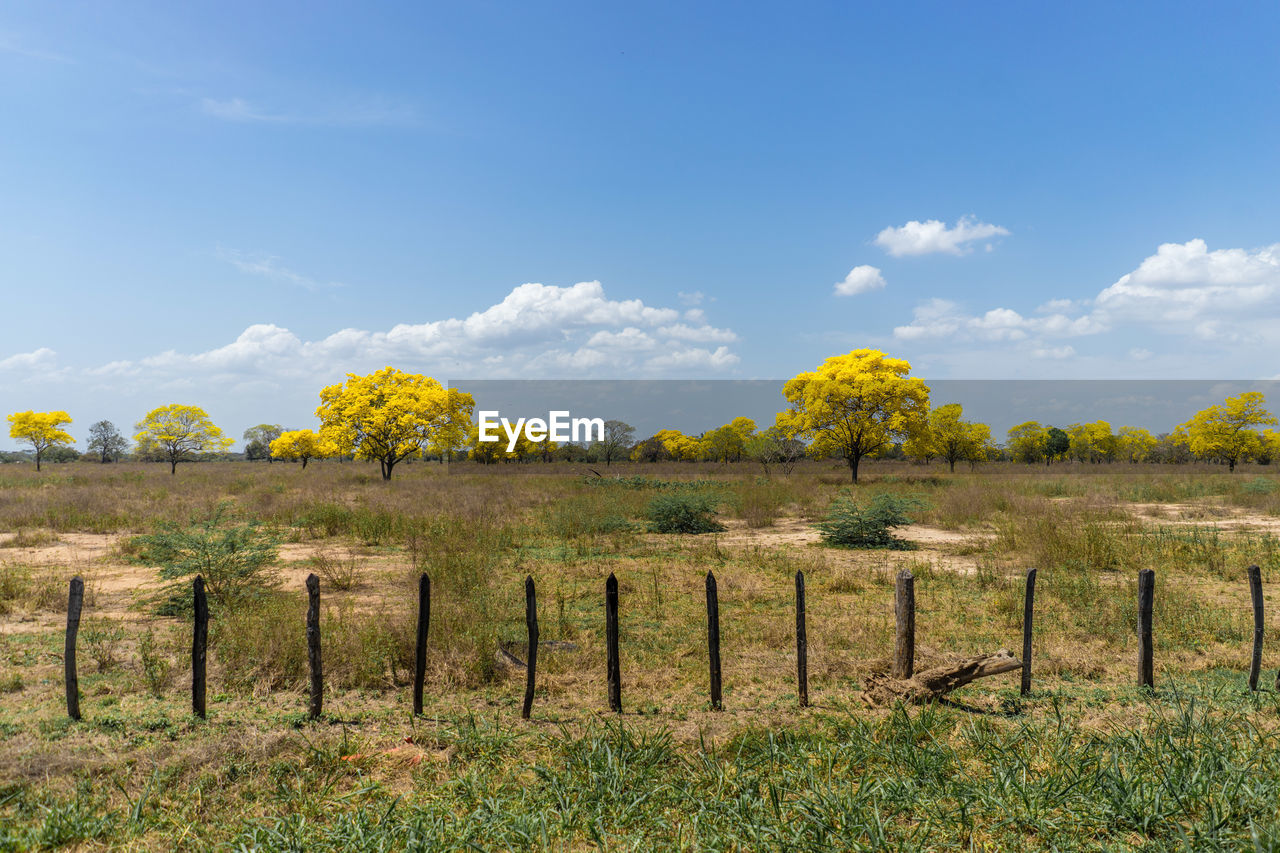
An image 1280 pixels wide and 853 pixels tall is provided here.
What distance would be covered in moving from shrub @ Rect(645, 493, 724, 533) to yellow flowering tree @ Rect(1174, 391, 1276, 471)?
168 ft

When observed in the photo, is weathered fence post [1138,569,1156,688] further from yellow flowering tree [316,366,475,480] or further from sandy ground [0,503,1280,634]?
yellow flowering tree [316,366,475,480]

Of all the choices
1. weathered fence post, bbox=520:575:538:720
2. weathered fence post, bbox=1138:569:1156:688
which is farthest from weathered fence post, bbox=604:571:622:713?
weathered fence post, bbox=1138:569:1156:688

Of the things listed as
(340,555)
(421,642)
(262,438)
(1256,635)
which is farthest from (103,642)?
(262,438)

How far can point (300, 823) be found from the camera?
422 cm

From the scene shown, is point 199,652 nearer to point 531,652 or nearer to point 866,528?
point 531,652

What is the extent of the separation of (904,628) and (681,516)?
1249cm

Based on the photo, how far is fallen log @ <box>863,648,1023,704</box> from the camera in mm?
6367

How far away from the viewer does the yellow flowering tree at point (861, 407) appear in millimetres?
34969

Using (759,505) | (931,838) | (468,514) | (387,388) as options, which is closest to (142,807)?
(931,838)

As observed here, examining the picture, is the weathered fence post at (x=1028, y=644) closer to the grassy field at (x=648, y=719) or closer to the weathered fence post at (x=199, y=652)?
the grassy field at (x=648, y=719)

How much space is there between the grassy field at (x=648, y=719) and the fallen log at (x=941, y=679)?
0.64 feet

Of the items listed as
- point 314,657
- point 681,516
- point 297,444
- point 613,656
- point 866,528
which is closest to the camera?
point 314,657

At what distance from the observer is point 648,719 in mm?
6203

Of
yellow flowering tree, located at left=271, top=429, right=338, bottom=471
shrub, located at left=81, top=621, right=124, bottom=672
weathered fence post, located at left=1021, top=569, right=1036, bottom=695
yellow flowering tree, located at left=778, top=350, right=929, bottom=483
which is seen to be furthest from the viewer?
yellow flowering tree, located at left=271, top=429, right=338, bottom=471
